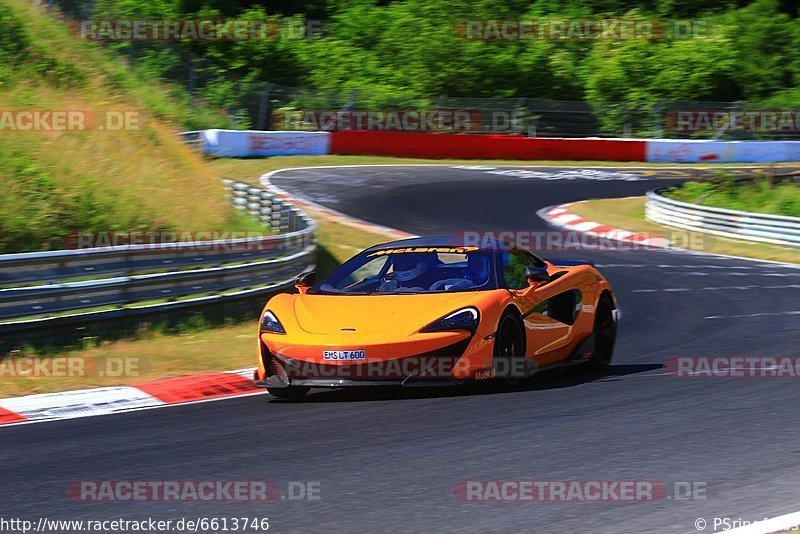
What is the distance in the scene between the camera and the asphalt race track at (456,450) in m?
4.92

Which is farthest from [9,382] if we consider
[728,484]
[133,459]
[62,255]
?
[728,484]

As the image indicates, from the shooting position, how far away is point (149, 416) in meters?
7.77

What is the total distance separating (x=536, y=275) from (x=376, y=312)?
1.38 metres

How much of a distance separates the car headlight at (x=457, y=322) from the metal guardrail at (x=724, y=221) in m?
16.0

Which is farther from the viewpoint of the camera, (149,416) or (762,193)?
(762,193)

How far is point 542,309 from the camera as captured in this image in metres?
8.81

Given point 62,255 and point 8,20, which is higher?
point 8,20

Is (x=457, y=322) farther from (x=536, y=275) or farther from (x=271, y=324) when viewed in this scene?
(x=271, y=324)

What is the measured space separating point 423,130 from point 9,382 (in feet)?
91.6

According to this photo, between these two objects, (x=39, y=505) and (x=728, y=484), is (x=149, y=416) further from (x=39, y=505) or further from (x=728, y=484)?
Answer: (x=728, y=484)

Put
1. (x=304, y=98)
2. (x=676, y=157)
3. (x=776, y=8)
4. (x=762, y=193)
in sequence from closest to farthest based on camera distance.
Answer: (x=762, y=193)
(x=304, y=98)
(x=676, y=157)
(x=776, y=8)

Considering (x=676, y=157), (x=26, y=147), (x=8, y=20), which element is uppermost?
(x=8, y=20)
